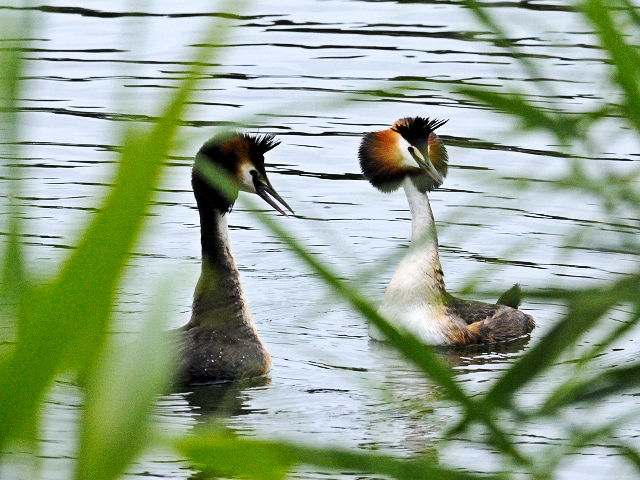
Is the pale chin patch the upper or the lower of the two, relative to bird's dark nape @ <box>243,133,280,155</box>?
lower

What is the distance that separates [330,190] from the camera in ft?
35.0

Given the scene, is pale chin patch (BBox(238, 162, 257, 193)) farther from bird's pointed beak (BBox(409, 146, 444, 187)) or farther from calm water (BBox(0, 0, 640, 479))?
bird's pointed beak (BBox(409, 146, 444, 187))

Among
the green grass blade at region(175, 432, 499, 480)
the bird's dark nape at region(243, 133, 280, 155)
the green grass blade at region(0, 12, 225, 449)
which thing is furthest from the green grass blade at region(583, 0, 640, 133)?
the bird's dark nape at region(243, 133, 280, 155)

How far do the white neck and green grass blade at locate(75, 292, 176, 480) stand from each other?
729 cm

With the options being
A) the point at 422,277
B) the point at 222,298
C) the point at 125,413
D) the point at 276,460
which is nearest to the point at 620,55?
the point at 276,460

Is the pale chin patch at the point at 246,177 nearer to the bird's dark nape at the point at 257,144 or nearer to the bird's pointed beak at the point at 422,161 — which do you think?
the bird's dark nape at the point at 257,144

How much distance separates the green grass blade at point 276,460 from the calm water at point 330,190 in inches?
4.8

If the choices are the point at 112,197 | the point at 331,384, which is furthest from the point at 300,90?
the point at 112,197

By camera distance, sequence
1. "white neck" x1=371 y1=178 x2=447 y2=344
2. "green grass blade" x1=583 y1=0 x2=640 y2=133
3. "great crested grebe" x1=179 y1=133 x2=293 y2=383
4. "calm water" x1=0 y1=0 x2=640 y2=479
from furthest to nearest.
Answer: "white neck" x1=371 y1=178 x2=447 y2=344 → "great crested grebe" x1=179 y1=133 x2=293 y2=383 → "calm water" x1=0 y1=0 x2=640 y2=479 → "green grass blade" x1=583 y1=0 x2=640 y2=133

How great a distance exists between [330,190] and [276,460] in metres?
9.50

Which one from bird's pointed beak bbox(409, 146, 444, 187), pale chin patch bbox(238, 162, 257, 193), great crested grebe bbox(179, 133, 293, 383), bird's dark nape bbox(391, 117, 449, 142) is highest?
bird's dark nape bbox(391, 117, 449, 142)

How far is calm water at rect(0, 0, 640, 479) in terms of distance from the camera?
2176 mm

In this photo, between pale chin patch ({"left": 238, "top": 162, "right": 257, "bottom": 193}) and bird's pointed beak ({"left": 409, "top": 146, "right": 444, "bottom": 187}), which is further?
bird's pointed beak ({"left": 409, "top": 146, "right": 444, "bottom": 187})

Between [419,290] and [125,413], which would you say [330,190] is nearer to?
[419,290]
